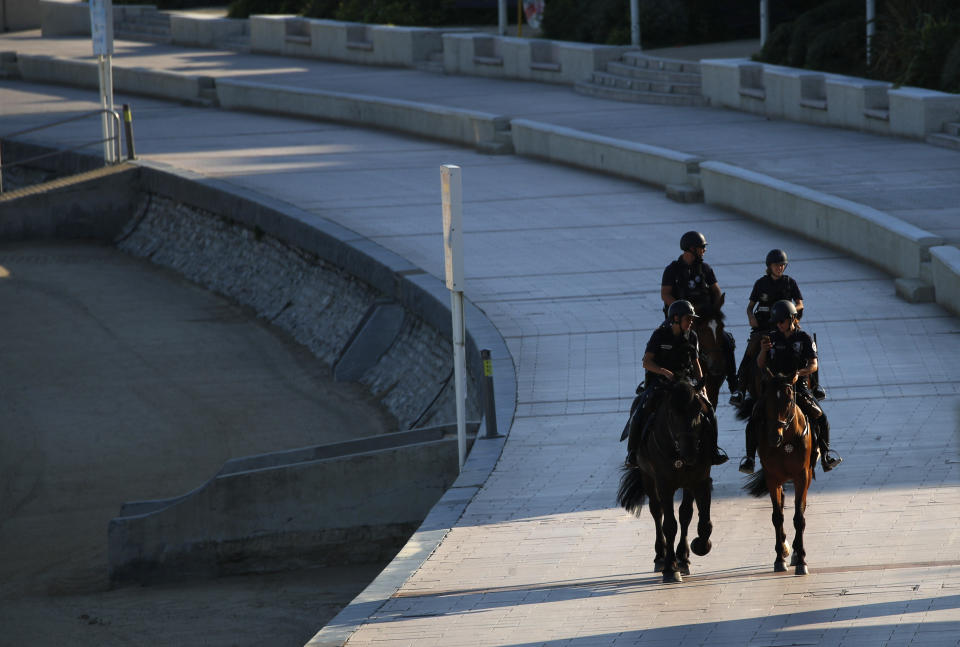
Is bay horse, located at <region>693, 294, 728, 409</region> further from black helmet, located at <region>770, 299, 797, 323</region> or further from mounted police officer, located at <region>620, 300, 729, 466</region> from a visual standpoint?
mounted police officer, located at <region>620, 300, 729, 466</region>

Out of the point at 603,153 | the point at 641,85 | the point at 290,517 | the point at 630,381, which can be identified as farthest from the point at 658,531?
the point at 641,85

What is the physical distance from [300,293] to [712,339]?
1271 centimetres

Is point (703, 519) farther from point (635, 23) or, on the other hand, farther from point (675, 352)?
point (635, 23)

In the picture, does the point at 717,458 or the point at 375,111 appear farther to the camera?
the point at 375,111

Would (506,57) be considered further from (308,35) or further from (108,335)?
(108,335)

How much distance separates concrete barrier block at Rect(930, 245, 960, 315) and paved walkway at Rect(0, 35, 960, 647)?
0.65ft

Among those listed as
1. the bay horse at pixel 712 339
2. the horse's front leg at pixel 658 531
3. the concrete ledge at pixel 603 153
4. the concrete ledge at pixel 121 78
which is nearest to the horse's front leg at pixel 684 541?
the horse's front leg at pixel 658 531

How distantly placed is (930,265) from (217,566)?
8.92 meters

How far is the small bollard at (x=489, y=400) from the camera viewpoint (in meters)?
13.9

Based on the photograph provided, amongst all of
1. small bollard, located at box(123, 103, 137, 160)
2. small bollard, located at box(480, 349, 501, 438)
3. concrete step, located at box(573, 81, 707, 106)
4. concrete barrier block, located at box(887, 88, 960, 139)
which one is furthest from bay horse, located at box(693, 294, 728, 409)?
small bollard, located at box(123, 103, 137, 160)

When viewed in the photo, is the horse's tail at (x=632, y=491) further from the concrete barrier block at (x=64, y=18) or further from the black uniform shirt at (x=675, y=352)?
the concrete barrier block at (x=64, y=18)

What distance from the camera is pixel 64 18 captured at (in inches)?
2312

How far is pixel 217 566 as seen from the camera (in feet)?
51.6

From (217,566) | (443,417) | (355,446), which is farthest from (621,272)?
(217,566)
